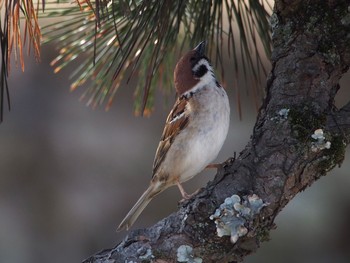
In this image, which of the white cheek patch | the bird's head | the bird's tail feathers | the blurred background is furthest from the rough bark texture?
the blurred background

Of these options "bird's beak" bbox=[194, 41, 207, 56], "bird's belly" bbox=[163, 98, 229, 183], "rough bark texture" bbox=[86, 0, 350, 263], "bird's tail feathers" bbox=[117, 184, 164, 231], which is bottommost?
"bird's tail feathers" bbox=[117, 184, 164, 231]

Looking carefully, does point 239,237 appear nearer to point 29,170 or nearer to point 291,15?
point 291,15

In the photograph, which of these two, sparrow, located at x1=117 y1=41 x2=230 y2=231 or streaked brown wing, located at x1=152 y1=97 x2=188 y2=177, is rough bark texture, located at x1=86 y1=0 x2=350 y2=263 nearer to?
sparrow, located at x1=117 y1=41 x2=230 y2=231

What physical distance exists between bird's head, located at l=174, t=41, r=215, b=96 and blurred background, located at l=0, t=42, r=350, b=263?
2143 mm

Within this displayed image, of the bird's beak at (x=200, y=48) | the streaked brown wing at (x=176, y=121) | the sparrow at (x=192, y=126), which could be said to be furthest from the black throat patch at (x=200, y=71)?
the bird's beak at (x=200, y=48)

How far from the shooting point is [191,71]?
10.3 feet

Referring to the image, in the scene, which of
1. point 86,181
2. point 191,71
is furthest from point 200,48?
point 86,181

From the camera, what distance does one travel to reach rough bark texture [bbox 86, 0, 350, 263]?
203 cm

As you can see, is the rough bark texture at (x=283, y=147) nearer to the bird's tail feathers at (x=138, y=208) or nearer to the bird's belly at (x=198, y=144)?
the bird's belly at (x=198, y=144)

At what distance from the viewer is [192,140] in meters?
3.21

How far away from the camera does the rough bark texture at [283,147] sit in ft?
6.65

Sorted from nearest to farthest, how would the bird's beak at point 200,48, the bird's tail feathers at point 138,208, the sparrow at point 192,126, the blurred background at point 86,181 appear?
the bird's beak at point 200,48
the sparrow at point 192,126
the bird's tail feathers at point 138,208
the blurred background at point 86,181

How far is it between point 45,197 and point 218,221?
12.7 ft

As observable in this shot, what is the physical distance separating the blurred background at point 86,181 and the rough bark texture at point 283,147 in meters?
3.06
